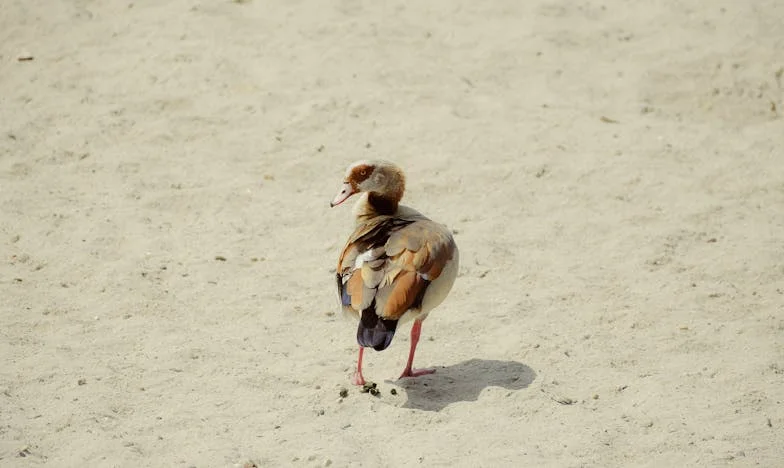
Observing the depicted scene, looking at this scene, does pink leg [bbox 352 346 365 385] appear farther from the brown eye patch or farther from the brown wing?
the brown eye patch

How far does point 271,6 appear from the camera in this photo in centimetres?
1004

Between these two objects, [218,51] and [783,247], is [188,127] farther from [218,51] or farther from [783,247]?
[783,247]

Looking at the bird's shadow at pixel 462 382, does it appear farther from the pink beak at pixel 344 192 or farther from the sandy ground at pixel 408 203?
the pink beak at pixel 344 192

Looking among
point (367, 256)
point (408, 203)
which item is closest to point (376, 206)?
point (367, 256)

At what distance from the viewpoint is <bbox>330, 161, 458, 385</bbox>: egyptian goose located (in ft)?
17.2

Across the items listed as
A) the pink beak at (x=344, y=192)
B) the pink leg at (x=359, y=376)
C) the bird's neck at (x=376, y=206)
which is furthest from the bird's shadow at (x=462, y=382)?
the pink beak at (x=344, y=192)

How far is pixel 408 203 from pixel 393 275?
A: 2357 mm

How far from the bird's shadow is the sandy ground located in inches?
0.7

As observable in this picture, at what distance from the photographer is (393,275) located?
5.43m

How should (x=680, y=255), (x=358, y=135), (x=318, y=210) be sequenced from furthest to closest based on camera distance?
1. (x=358, y=135)
2. (x=318, y=210)
3. (x=680, y=255)

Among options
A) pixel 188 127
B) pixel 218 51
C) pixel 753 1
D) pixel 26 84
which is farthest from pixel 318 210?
pixel 753 1

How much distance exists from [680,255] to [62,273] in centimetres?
406

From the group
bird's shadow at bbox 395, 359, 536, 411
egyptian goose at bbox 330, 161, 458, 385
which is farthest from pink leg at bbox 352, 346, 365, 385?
bird's shadow at bbox 395, 359, 536, 411

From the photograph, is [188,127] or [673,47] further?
[673,47]
